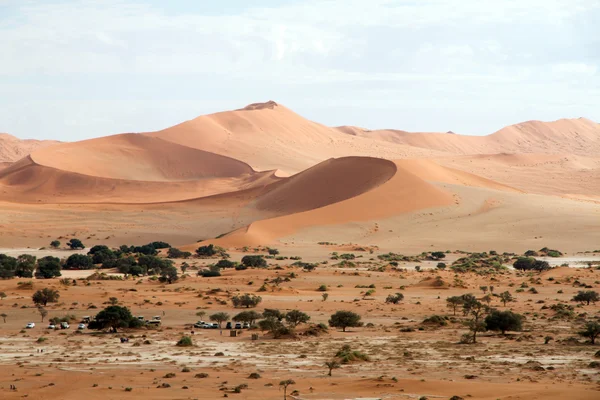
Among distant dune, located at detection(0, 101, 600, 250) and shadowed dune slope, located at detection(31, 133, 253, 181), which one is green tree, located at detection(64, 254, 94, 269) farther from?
shadowed dune slope, located at detection(31, 133, 253, 181)

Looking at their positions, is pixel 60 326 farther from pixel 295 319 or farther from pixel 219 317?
pixel 295 319

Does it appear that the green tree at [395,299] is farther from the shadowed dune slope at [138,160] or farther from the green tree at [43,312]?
the shadowed dune slope at [138,160]

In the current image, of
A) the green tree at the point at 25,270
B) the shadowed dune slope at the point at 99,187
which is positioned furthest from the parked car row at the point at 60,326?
the shadowed dune slope at the point at 99,187

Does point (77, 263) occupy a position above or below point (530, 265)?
below

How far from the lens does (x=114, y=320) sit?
36406 millimetres

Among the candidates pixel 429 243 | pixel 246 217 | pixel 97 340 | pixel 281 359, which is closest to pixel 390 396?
pixel 281 359

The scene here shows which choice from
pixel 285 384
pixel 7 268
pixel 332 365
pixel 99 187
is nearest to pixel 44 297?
pixel 7 268

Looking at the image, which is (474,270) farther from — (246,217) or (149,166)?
(149,166)

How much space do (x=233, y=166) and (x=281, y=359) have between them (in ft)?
411

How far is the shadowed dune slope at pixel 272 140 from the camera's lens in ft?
533

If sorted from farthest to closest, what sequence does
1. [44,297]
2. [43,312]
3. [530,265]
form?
1. [530,265]
2. [44,297]
3. [43,312]

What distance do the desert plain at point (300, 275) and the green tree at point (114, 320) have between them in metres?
0.43

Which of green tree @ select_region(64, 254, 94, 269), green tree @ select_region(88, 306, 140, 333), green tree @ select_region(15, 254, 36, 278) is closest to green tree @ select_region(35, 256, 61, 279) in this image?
green tree @ select_region(15, 254, 36, 278)

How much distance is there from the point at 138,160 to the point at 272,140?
30007 millimetres
